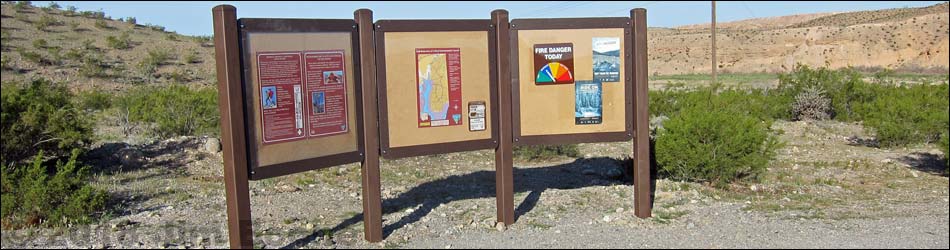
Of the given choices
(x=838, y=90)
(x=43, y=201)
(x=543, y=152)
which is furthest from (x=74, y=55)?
(x=43, y=201)

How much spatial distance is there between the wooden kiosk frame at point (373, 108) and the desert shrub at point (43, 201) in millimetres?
2282

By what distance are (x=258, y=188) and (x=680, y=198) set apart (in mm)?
4946

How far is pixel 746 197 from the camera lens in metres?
9.77

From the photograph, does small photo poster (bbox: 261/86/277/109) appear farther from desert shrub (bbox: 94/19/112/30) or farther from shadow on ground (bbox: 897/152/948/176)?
desert shrub (bbox: 94/19/112/30)

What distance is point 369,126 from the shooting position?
23.1ft

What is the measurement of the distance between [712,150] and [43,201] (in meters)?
7.28

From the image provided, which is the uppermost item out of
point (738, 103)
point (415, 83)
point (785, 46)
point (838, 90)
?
point (785, 46)

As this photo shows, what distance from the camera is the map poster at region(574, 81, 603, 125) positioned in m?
8.00

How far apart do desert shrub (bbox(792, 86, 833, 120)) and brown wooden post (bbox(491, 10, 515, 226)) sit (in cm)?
1440

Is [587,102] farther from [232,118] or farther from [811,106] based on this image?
[811,106]

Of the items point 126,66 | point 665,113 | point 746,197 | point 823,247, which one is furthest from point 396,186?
point 126,66

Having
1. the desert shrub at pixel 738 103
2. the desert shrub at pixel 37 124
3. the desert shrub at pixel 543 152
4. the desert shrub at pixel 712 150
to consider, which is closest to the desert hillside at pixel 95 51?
the desert shrub at pixel 37 124

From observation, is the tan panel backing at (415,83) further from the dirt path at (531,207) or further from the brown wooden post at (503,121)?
the dirt path at (531,207)

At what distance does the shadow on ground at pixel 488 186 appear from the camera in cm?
845
